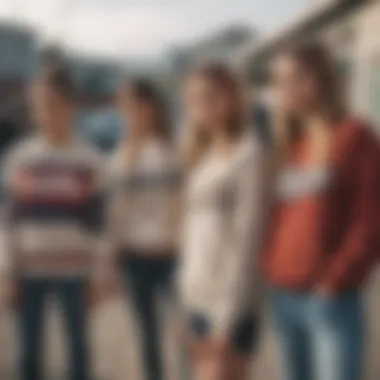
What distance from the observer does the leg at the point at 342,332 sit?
4.30 feet

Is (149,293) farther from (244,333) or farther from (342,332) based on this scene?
(342,332)

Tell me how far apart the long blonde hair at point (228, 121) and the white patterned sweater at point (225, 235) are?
2 centimetres

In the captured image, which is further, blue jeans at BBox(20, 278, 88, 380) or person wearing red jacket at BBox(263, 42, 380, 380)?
blue jeans at BBox(20, 278, 88, 380)

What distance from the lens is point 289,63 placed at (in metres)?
1.33

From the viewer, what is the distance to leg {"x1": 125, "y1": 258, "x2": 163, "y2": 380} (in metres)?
1.38

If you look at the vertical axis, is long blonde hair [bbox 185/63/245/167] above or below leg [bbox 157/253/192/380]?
above

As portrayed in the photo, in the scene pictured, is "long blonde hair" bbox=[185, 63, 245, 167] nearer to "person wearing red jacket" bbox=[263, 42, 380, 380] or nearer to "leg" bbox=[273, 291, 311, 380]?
"person wearing red jacket" bbox=[263, 42, 380, 380]

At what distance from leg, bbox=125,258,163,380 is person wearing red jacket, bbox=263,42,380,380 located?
7.3 inches

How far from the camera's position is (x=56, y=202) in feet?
4.56

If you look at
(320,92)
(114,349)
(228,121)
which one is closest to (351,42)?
(320,92)

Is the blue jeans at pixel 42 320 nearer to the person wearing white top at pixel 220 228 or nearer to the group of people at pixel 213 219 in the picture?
the group of people at pixel 213 219

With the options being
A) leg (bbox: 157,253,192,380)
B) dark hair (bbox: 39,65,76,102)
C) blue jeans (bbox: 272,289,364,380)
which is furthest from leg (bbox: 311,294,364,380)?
dark hair (bbox: 39,65,76,102)

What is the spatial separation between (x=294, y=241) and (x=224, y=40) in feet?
1.05

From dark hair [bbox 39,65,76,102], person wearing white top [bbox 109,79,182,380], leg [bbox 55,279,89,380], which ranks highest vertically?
dark hair [bbox 39,65,76,102]
